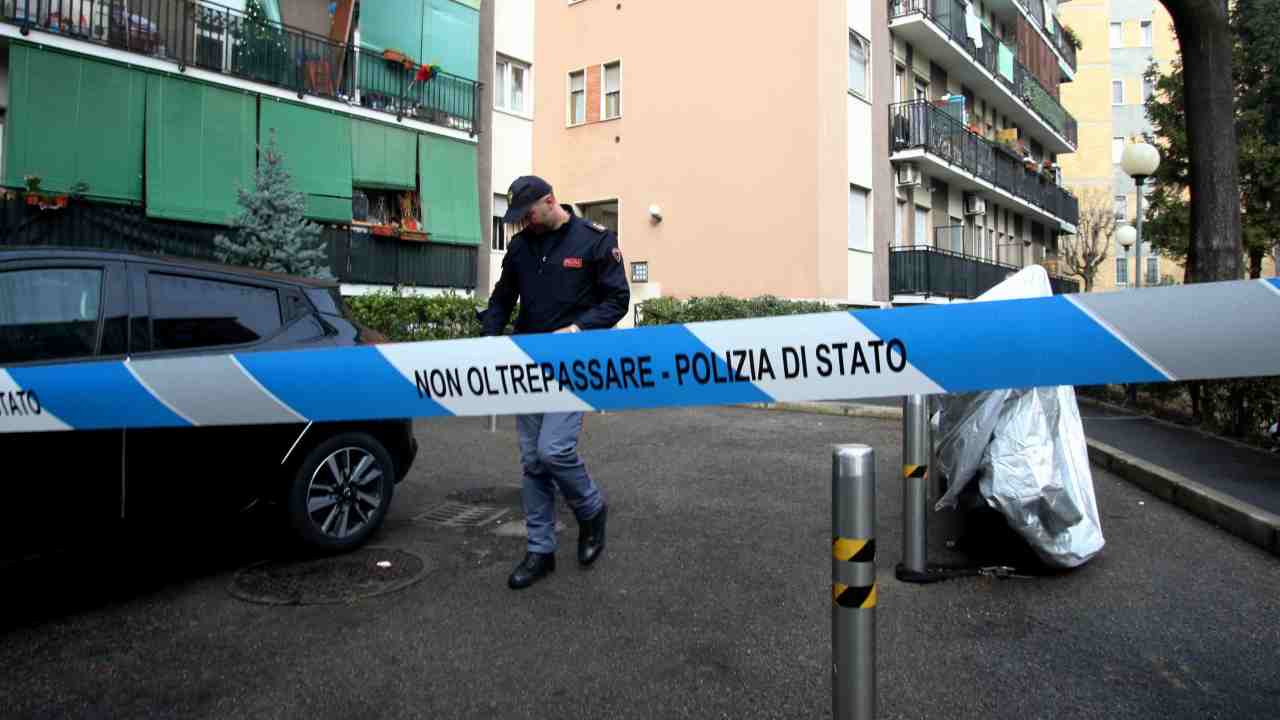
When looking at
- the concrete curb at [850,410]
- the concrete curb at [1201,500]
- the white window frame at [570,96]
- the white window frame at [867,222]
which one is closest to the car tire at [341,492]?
the concrete curb at [1201,500]

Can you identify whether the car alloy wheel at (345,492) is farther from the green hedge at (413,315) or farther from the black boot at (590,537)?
the green hedge at (413,315)

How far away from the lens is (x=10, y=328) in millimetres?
3500

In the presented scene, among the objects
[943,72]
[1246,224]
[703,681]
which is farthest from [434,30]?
[1246,224]

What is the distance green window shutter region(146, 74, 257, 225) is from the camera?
14016 mm

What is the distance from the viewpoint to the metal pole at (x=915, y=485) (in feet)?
13.8

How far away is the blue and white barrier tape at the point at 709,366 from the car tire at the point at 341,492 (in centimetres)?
142

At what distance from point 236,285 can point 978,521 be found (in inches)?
183

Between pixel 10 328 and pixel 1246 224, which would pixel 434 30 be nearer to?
pixel 10 328

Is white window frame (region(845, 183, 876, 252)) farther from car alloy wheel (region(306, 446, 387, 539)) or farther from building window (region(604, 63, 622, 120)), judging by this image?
car alloy wheel (region(306, 446, 387, 539))

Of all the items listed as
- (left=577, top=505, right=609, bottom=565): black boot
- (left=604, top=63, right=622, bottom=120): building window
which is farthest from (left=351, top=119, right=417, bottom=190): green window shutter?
(left=577, top=505, right=609, bottom=565): black boot

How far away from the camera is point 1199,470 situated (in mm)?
6992

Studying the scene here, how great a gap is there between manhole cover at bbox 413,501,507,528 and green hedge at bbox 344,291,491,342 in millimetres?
8093

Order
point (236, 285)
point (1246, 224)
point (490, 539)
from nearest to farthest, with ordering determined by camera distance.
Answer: point (236, 285)
point (490, 539)
point (1246, 224)

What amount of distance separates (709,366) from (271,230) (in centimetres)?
1245
